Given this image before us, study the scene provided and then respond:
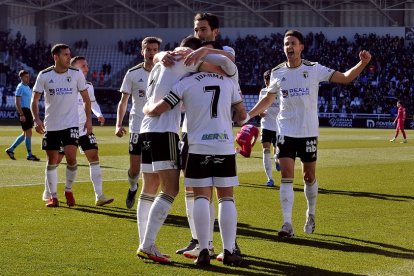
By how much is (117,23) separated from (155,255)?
61050 millimetres

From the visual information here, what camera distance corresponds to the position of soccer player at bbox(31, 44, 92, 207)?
543 inches

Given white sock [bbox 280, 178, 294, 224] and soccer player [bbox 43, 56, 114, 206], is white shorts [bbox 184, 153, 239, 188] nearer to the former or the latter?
white sock [bbox 280, 178, 294, 224]

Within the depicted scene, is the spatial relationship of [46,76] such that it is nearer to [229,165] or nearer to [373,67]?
[229,165]

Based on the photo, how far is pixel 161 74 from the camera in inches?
350

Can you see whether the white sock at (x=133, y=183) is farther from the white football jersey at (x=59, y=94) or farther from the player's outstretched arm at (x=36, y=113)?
the player's outstretched arm at (x=36, y=113)

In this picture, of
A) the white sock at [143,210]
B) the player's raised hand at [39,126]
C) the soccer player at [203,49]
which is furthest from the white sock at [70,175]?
the soccer player at [203,49]

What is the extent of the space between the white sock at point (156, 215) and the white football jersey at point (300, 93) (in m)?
3.03

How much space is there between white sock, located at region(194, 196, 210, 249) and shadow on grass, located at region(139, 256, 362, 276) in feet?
0.84

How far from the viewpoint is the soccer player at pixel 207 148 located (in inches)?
340

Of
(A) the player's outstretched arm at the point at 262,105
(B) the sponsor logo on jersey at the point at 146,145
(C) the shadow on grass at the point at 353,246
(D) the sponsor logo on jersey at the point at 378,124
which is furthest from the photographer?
(D) the sponsor logo on jersey at the point at 378,124

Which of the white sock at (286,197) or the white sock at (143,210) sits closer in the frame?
the white sock at (143,210)

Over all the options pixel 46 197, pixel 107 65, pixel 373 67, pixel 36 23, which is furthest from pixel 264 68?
pixel 46 197

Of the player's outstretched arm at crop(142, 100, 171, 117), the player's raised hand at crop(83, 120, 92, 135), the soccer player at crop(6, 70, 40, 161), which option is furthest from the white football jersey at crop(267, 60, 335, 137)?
the soccer player at crop(6, 70, 40, 161)

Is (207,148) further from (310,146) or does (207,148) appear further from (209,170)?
(310,146)
